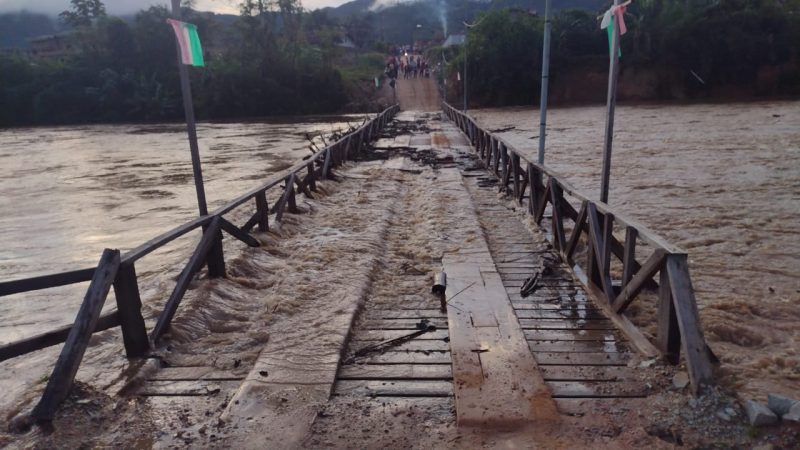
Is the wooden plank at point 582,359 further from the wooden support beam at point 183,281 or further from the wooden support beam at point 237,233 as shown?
the wooden support beam at point 237,233

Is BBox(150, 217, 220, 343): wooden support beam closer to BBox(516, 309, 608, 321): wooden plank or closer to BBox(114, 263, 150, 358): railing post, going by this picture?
BBox(114, 263, 150, 358): railing post

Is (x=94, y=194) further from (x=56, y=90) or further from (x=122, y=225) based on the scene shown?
(x=56, y=90)

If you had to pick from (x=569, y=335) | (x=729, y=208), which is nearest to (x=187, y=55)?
(x=569, y=335)

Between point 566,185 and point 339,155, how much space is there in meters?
9.83

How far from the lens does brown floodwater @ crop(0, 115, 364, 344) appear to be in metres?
8.20

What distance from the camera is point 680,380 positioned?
Answer: 154 inches

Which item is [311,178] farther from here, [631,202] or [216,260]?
[631,202]

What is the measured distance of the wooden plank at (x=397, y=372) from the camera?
4341mm

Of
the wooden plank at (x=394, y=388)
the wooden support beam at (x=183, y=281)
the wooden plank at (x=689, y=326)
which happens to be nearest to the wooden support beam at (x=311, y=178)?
the wooden support beam at (x=183, y=281)

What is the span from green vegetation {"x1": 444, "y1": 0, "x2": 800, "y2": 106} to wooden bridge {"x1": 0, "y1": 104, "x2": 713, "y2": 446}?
4709 centimetres

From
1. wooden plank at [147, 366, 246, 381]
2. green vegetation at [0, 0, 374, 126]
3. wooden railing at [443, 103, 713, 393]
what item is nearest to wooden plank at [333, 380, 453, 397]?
wooden plank at [147, 366, 246, 381]

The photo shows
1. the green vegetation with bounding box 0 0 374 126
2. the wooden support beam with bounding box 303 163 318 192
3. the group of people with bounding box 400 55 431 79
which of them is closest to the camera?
the wooden support beam with bounding box 303 163 318 192

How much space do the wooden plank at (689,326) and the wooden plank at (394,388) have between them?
5.36ft

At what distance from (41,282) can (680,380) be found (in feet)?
15.2
